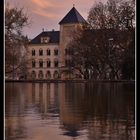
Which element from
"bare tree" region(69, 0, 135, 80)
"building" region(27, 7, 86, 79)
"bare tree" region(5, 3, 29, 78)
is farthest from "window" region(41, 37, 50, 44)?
"bare tree" region(5, 3, 29, 78)

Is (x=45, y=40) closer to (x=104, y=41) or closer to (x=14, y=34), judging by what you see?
(x=104, y=41)

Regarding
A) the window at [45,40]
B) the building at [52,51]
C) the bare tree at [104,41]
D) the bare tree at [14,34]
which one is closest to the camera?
the bare tree at [14,34]

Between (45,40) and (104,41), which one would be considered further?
(45,40)

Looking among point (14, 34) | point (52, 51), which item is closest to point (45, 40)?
point (52, 51)

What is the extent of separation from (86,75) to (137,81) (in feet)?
213

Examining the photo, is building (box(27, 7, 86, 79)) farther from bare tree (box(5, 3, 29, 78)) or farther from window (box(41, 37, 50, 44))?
bare tree (box(5, 3, 29, 78))

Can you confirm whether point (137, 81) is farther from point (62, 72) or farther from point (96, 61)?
point (62, 72)

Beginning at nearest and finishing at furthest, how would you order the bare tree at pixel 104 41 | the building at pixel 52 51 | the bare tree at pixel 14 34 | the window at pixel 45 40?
the bare tree at pixel 14 34
the bare tree at pixel 104 41
the building at pixel 52 51
the window at pixel 45 40

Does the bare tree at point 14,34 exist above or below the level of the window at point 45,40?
below

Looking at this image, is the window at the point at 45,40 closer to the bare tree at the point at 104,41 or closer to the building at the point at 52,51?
the building at the point at 52,51

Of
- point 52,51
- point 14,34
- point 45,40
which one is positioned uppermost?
point 45,40

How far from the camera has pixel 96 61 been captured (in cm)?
6281

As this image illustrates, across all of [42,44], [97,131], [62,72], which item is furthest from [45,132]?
[42,44]

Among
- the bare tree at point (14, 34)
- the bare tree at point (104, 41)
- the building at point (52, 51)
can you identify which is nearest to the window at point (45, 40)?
the building at point (52, 51)
